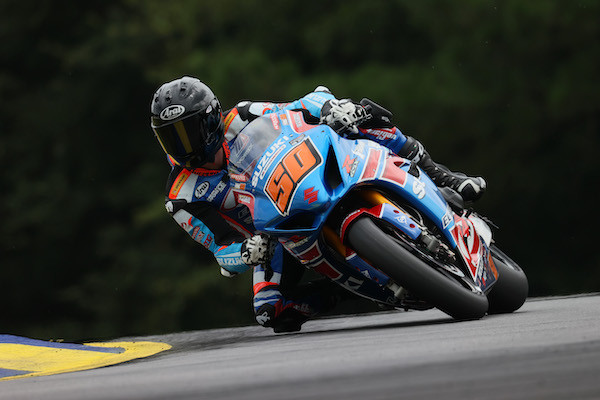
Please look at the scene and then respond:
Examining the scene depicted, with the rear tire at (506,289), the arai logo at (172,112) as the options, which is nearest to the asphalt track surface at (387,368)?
the rear tire at (506,289)

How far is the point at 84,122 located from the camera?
22062 mm

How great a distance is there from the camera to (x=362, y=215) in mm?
5137

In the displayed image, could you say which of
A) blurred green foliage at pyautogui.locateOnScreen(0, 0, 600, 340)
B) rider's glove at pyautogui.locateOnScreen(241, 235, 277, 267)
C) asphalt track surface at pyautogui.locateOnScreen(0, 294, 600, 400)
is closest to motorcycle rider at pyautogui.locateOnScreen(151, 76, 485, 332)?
rider's glove at pyautogui.locateOnScreen(241, 235, 277, 267)

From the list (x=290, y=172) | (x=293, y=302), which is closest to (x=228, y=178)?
(x=293, y=302)

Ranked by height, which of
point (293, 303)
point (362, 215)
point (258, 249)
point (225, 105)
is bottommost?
point (225, 105)

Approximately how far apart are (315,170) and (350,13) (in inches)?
499

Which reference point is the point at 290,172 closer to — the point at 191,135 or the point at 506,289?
the point at 191,135

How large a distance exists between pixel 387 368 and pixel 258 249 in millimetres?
2154

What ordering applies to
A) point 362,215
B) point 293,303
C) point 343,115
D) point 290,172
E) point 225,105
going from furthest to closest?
point 225,105 < point 293,303 < point 343,115 < point 290,172 < point 362,215

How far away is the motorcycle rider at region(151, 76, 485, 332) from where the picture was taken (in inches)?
230

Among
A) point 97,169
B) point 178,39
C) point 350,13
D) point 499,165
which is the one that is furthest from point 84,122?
point 499,165

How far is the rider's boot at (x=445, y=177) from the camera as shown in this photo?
19.9ft

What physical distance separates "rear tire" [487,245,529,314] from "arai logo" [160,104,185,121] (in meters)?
2.05

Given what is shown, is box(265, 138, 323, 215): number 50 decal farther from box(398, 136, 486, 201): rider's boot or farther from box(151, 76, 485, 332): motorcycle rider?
box(398, 136, 486, 201): rider's boot
